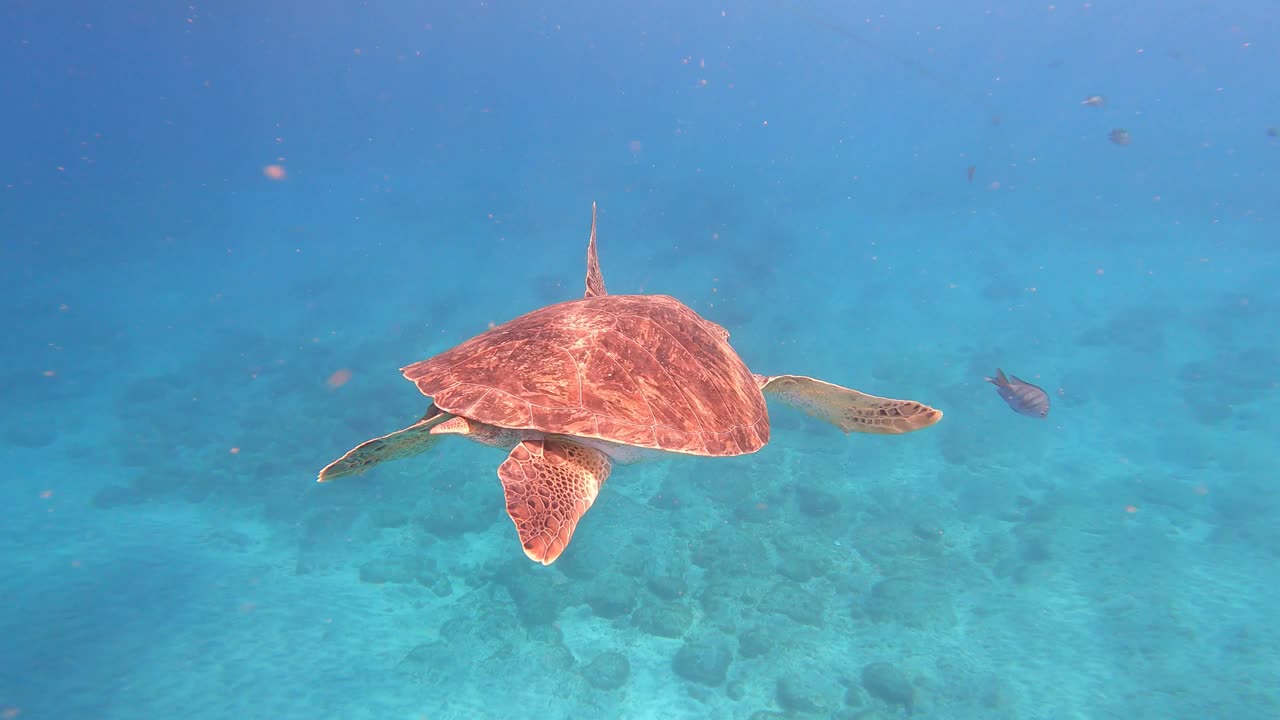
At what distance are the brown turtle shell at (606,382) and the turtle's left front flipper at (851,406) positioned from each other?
0.49m

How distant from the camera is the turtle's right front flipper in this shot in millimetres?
3301

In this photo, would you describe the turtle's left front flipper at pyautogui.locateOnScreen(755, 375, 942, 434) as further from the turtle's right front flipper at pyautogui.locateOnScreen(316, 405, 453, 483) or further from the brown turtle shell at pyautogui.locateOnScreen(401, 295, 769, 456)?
the turtle's right front flipper at pyautogui.locateOnScreen(316, 405, 453, 483)

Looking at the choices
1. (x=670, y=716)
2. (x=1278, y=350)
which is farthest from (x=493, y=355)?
(x=1278, y=350)

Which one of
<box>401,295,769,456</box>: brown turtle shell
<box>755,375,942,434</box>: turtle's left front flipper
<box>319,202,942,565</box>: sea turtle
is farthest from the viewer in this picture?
<box>755,375,942,434</box>: turtle's left front flipper

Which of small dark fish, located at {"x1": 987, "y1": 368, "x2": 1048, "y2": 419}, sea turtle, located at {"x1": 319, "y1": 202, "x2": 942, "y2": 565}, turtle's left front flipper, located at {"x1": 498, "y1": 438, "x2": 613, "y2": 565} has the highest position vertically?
small dark fish, located at {"x1": 987, "y1": 368, "x2": 1048, "y2": 419}

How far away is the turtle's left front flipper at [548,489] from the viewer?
270 centimetres

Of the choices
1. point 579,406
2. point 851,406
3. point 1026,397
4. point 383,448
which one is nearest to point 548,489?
point 579,406

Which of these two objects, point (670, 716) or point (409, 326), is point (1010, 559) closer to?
point (670, 716)

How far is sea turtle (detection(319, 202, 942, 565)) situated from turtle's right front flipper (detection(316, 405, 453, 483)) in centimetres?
1

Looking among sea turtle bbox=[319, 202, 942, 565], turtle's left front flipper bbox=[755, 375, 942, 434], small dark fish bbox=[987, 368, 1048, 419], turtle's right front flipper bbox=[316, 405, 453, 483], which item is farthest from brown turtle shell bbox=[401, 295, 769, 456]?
small dark fish bbox=[987, 368, 1048, 419]

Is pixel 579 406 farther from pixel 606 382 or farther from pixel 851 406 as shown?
pixel 851 406

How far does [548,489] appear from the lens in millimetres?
3061

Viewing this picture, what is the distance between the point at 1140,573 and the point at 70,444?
23.6 m

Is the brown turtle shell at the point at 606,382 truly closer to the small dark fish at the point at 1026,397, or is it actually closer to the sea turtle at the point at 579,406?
the sea turtle at the point at 579,406
